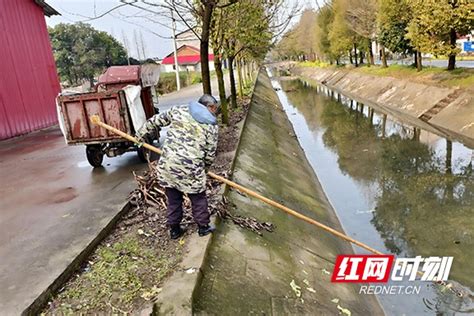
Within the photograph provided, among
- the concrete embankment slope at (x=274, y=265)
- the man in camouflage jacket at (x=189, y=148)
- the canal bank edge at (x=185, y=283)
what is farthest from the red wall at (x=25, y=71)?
the canal bank edge at (x=185, y=283)

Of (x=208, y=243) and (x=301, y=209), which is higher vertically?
(x=208, y=243)

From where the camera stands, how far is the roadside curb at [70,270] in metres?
3.78

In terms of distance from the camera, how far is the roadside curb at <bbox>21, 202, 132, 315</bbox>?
3.78 meters

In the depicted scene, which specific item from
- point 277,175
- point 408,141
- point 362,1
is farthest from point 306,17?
point 277,175

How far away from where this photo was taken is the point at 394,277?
679cm

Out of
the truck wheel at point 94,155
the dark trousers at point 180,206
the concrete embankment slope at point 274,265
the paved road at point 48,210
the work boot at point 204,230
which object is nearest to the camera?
the concrete embankment slope at point 274,265

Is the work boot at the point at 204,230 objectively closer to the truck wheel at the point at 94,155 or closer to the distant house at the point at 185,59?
the truck wheel at the point at 94,155

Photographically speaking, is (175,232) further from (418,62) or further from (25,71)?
(418,62)

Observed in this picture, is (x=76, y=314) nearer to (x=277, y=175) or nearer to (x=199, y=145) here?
(x=199, y=145)

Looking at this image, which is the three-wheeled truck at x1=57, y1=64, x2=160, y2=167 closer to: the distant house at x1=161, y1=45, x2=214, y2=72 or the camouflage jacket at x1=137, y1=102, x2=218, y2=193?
the camouflage jacket at x1=137, y1=102, x2=218, y2=193

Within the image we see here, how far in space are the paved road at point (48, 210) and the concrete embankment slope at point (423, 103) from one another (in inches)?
553

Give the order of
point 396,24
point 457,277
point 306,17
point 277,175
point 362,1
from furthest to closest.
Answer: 1. point 306,17
2. point 362,1
3. point 396,24
4. point 277,175
5. point 457,277

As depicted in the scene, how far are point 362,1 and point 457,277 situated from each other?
3163cm

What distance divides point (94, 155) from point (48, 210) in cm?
275
